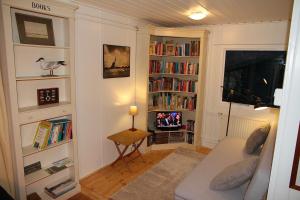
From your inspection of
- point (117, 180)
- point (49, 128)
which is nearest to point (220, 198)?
point (117, 180)

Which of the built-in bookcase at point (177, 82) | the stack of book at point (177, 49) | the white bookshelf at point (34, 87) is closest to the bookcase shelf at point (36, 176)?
the white bookshelf at point (34, 87)

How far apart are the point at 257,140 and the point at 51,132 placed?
2.65m

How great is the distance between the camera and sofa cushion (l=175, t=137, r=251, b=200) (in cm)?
202

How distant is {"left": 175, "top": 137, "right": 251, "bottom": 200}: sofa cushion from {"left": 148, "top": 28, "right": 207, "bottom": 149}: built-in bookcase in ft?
3.49

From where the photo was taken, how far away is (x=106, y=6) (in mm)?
2863

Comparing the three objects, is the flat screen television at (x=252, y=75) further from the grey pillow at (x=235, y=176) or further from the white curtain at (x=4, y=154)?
the white curtain at (x=4, y=154)

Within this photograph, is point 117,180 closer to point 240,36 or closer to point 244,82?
point 244,82

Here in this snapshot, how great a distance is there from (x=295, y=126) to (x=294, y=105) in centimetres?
11

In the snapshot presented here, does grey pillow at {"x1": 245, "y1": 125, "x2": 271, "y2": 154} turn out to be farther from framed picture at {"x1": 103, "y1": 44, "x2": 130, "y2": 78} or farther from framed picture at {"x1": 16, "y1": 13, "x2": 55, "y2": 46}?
framed picture at {"x1": 16, "y1": 13, "x2": 55, "y2": 46}

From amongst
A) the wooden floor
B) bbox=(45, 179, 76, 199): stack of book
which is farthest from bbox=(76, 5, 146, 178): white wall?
bbox=(45, 179, 76, 199): stack of book

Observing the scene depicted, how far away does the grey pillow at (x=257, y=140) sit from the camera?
273cm

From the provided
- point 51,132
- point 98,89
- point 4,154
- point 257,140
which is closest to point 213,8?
point 257,140

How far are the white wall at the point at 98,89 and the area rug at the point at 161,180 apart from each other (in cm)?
76

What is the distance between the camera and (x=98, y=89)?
315 cm
